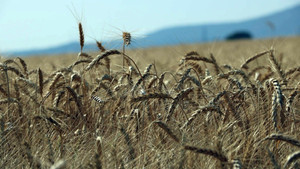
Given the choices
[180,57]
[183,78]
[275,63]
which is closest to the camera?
[183,78]

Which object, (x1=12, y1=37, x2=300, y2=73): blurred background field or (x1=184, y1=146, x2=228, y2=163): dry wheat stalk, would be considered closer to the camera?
(x1=184, y1=146, x2=228, y2=163): dry wheat stalk

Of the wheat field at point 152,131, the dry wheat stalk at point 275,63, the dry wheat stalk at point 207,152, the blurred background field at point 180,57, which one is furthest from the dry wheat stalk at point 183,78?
the dry wheat stalk at point 207,152

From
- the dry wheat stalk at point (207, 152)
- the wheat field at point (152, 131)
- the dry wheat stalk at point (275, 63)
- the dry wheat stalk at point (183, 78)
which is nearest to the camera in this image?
the dry wheat stalk at point (207, 152)

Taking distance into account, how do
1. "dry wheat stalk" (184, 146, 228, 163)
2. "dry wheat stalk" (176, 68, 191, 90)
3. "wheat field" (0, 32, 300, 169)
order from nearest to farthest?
"dry wheat stalk" (184, 146, 228, 163)
"wheat field" (0, 32, 300, 169)
"dry wheat stalk" (176, 68, 191, 90)

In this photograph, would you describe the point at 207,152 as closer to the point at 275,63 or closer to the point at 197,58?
the point at 197,58

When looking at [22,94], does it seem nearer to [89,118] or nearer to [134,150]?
[89,118]

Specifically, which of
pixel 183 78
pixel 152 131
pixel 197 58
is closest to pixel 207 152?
pixel 152 131

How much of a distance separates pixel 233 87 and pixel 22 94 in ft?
5.34

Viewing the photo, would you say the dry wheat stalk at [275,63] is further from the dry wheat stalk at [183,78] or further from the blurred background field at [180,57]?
the dry wheat stalk at [183,78]

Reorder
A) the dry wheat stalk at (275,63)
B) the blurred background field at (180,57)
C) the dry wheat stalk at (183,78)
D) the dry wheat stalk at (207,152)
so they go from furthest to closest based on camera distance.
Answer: the blurred background field at (180,57) → the dry wheat stalk at (275,63) → the dry wheat stalk at (183,78) → the dry wheat stalk at (207,152)

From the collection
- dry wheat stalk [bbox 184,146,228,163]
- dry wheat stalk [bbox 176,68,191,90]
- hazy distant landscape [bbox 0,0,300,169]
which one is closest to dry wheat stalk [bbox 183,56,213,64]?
hazy distant landscape [bbox 0,0,300,169]

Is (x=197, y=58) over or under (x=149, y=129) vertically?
over

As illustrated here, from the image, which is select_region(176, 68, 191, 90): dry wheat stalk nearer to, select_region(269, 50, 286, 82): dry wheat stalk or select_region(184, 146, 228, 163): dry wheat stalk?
select_region(269, 50, 286, 82): dry wheat stalk

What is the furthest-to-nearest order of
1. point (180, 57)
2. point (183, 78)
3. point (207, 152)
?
1. point (180, 57)
2. point (183, 78)
3. point (207, 152)
